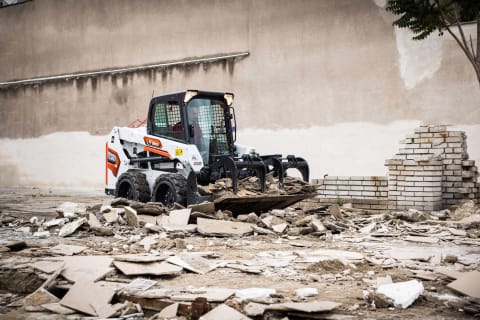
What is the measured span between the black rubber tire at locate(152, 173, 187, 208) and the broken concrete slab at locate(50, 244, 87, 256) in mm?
3000

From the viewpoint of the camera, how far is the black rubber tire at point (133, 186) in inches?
416

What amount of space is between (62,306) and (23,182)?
18505 millimetres

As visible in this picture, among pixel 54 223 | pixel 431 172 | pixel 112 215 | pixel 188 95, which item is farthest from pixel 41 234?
pixel 431 172

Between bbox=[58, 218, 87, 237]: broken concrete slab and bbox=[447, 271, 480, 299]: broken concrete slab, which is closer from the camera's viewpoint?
bbox=[447, 271, 480, 299]: broken concrete slab

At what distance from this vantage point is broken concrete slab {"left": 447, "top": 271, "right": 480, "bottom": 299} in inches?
Answer: 169

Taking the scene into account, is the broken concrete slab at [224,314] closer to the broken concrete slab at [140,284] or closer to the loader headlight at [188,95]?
the broken concrete slab at [140,284]

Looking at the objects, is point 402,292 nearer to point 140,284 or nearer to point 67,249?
point 140,284

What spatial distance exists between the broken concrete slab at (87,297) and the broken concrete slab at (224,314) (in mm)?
863

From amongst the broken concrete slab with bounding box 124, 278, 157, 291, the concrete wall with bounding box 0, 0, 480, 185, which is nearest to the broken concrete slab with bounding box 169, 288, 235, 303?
the broken concrete slab with bounding box 124, 278, 157, 291

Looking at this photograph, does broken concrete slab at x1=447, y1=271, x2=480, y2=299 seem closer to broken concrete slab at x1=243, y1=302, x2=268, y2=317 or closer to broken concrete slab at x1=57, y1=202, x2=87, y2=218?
broken concrete slab at x1=243, y1=302, x2=268, y2=317

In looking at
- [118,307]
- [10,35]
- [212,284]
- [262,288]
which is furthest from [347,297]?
[10,35]

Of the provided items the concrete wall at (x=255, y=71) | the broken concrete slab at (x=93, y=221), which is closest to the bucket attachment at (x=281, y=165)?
the broken concrete slab at (x=93, y=221)

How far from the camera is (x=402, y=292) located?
4199mm

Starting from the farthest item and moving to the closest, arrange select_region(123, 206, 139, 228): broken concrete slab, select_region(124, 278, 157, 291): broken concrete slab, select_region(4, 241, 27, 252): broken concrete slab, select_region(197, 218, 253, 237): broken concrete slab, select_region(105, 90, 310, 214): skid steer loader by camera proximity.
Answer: select_region(105, 90, 310, 214): skid steer loader, select_region(123, 206, 139, 228): broken concrete slab, select_region(197, 218, 253, 237): broken concrete slab, select_region(4, 241, 27, 252): broken concrete slab, select_region(124, 278, 157, 291): broken concrete slab
